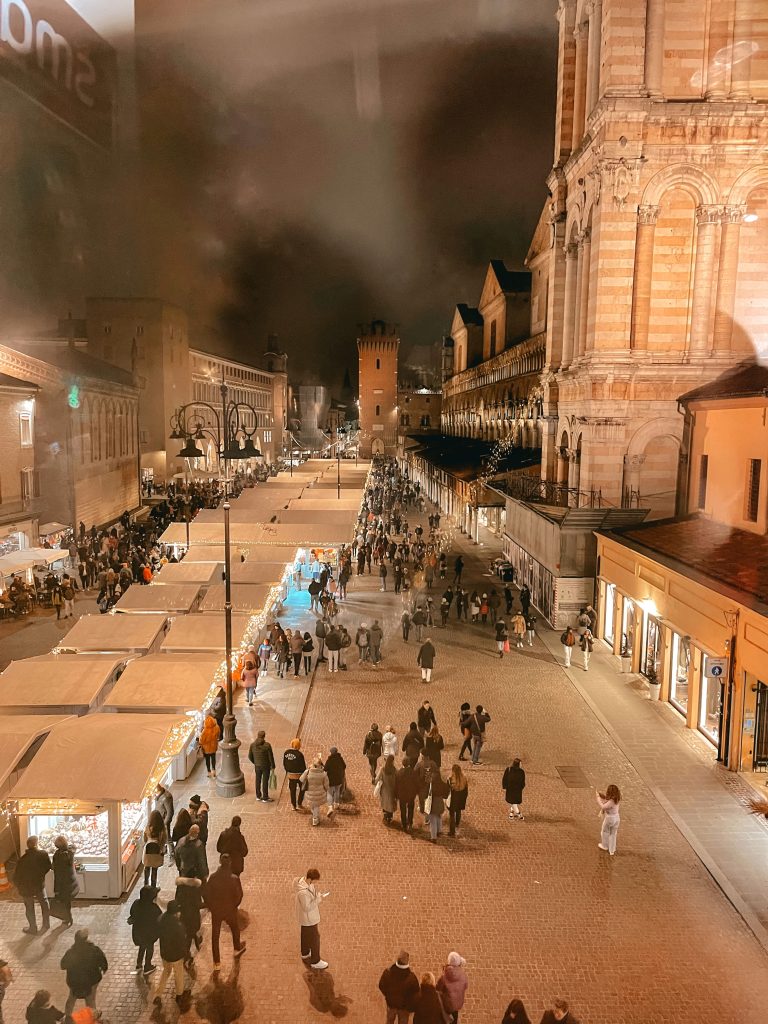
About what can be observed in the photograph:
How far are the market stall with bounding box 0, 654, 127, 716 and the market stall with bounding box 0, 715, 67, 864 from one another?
0.72 metres

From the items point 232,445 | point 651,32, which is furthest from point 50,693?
point 651,32

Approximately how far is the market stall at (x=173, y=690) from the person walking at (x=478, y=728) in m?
4.65

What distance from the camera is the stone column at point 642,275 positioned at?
71.2 ft

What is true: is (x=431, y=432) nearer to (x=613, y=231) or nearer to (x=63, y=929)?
(x=613, y=231)

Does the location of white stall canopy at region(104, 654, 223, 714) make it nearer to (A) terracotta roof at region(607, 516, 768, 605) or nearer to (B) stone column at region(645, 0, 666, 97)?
(A) terracotta roof at region(607, 516, 768, 605)

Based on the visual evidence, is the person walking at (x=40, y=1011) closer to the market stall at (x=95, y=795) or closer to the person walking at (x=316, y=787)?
the market stall at (x=95, y=795)

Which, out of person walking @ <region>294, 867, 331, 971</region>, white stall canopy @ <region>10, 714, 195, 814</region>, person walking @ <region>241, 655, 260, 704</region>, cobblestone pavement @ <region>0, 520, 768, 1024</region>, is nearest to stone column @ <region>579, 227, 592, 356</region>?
cobblestone pavement @ <region>0, 520, 768, 1024</region>

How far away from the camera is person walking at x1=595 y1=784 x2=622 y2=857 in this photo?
1012 cm

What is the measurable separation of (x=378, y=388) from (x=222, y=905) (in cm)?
9594

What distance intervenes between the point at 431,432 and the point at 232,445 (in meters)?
83.5

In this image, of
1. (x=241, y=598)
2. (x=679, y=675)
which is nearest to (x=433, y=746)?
(x=679, y=675)

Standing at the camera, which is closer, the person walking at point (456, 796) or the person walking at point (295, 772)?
the person walking at point (456, 796)

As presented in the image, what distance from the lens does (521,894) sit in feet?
30.9

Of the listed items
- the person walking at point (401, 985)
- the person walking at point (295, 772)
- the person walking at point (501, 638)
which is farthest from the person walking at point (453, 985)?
the person walking at point (501, 638)
